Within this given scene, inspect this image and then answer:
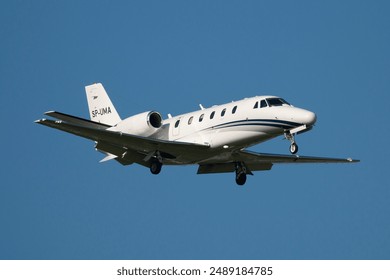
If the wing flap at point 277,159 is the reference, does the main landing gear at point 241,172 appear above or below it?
below

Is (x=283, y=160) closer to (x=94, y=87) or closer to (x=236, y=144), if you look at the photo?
(x=236, y=144)

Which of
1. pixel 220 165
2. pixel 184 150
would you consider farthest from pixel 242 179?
pixel 184 150

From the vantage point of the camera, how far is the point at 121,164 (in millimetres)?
32594

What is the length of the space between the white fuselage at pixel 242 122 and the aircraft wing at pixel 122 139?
0.54 meters

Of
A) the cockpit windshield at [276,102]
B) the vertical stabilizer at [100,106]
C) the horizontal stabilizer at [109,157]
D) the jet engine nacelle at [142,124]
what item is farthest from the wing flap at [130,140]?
the vertical stabilizer at [100,106]

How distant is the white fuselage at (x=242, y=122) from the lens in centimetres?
2884

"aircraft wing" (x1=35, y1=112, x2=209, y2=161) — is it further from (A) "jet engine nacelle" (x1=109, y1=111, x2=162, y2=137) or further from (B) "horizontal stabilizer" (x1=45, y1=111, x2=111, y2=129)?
(A) "jet engine nacelle" (x1=109, y1=111, x2=162, y2=137)

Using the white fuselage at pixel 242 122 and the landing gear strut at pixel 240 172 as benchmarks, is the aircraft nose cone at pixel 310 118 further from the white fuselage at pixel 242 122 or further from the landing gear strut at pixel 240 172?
the landing gear strut at pixel 240 172

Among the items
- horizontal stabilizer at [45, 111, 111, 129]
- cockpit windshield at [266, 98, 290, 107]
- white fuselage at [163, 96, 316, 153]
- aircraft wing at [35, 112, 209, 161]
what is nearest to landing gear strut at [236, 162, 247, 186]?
white fuselage at [163, 96, 316, 153]

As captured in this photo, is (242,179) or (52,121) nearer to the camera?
(52,121)

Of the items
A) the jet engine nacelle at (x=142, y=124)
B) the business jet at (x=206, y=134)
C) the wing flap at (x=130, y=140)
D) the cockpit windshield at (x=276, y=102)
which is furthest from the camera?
the jet engine nacelle at (x=142, y=124)

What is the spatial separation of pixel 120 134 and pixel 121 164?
2500mm

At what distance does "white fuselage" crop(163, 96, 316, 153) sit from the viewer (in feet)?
94.6
